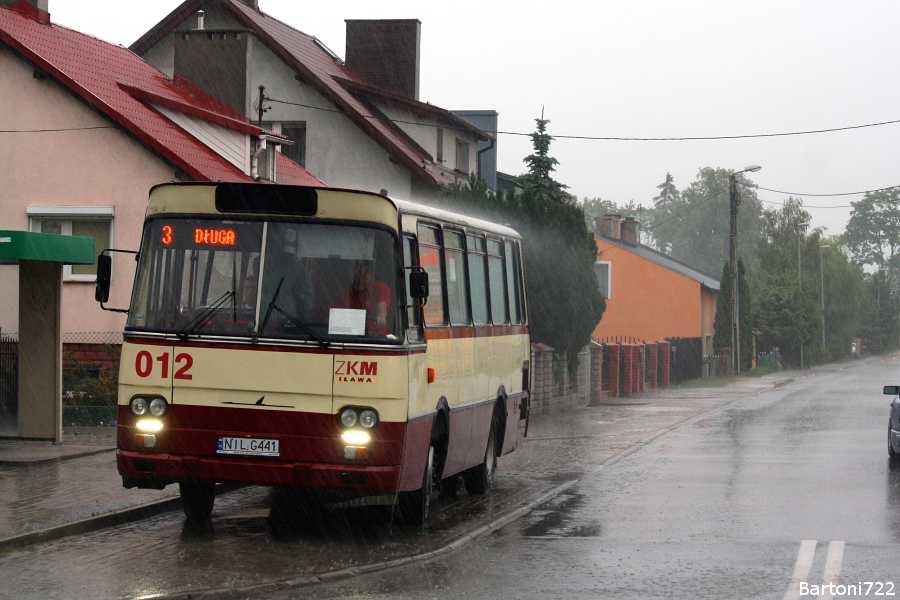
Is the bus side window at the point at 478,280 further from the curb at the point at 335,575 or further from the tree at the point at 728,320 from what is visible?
the tree at the point at 728,320

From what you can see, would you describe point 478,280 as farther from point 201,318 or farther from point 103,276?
point 103,276

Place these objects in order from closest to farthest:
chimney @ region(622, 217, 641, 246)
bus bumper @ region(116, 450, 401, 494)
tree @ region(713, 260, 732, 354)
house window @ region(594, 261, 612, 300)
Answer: bus bumper @ region(116, 450, 401, 494) → tree @ region(713, 260, 732, 354) → house window @ region(594, 261, 612, 300) → chimney @ region(622, 217, 641, 246)

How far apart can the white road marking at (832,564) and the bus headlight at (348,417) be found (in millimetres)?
3517

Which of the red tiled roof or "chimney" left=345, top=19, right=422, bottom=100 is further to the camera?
"chimney" left=345, top=19, right=422, bottom=100

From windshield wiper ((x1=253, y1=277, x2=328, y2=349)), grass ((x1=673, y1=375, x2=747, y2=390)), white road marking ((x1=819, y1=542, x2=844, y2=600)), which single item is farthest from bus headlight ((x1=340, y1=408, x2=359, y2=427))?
grass ((x1=673, y1=375, x2=747, y2=390))

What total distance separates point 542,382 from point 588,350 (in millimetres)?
5275

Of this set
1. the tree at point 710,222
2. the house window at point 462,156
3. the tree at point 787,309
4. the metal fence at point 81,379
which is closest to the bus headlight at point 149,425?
the metal fence at point 81,379

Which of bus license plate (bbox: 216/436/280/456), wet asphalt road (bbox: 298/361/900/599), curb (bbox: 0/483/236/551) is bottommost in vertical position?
wet asphalt road (bbox: 298/361/900/599)

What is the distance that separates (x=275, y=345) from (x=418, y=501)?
1.95 metres

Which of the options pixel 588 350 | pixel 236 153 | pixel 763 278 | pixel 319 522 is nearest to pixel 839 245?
pixel 763 278

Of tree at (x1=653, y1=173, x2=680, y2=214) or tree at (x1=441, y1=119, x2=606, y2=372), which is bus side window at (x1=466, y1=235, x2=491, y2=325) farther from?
tree at (x1=653, y1=173, x2=680, y2=214)

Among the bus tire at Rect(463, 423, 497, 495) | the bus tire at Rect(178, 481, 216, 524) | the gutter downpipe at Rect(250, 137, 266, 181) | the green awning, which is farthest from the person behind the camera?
the gutter downpipe at Rect(250, 137, 266, 181)

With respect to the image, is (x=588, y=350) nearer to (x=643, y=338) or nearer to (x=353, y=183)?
(x=353, y=183)

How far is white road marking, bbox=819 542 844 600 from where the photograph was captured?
788 cm
